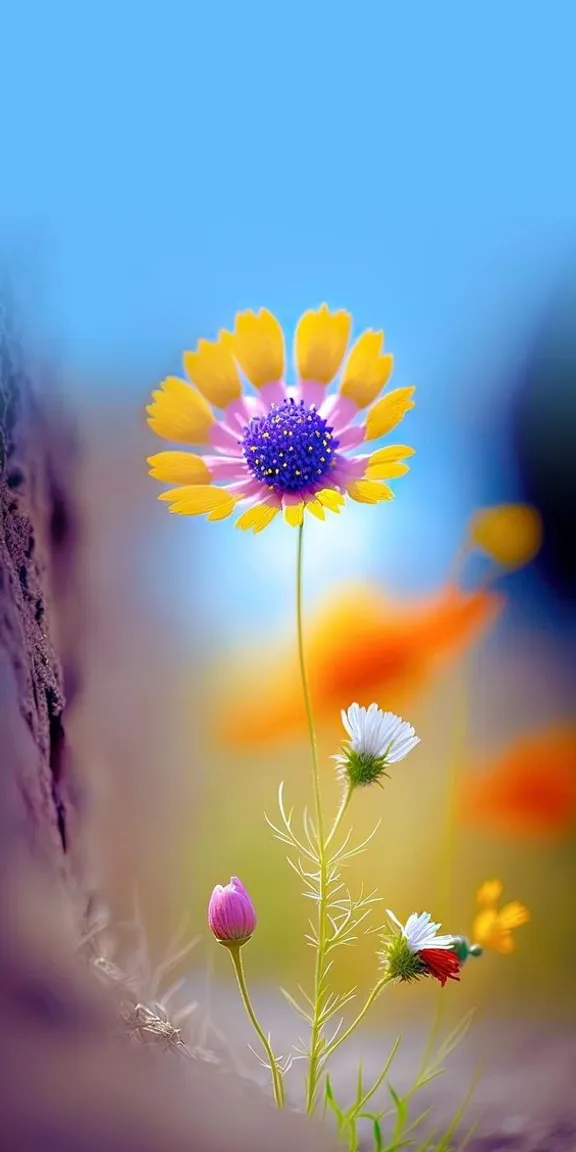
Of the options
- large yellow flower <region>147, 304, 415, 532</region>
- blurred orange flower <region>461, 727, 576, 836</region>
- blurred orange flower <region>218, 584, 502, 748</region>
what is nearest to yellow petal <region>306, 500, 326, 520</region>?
large yellow flower <region>147, 304, 415, 532</region>

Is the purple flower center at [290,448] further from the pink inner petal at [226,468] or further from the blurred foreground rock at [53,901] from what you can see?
the blurred foreground rock at [53,901]

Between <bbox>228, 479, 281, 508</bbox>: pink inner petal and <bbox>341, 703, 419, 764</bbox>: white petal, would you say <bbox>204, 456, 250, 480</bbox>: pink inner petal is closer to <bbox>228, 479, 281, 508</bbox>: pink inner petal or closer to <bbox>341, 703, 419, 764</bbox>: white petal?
<bbox>228, 479, 281, 508</bbox>: pink inner petal

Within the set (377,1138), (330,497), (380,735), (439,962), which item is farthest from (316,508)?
(377,1138)

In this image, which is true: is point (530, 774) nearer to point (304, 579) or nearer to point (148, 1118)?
point (304, 579)

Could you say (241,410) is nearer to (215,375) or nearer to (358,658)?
(215,375)

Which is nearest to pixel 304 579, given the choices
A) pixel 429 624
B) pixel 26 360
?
pixel 429 624

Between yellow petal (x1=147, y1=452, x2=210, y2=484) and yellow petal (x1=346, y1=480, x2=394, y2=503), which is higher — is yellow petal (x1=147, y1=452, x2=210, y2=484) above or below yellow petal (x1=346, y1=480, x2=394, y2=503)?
above
